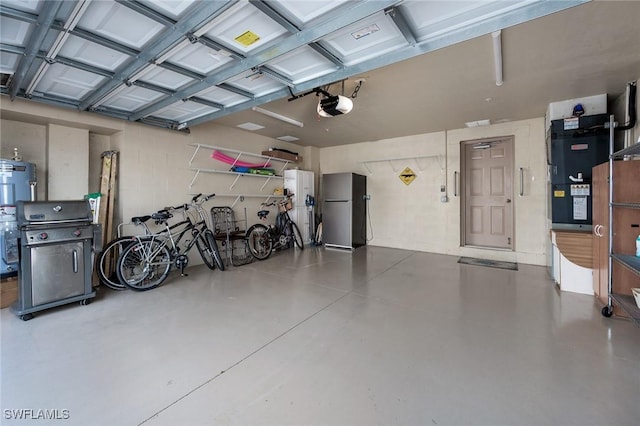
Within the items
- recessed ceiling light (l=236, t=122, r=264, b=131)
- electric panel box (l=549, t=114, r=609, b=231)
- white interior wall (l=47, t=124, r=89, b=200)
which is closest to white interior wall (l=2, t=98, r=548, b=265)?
white interior wall (l=47, t=124, r=89, b=200)

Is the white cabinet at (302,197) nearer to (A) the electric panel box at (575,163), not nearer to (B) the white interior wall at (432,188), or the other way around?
(B) the white interior wall at (432,188)

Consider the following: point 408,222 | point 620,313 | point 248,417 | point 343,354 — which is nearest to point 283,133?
point 408,222

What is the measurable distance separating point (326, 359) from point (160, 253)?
9.87 ft

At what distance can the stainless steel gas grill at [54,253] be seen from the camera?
9.00 feet

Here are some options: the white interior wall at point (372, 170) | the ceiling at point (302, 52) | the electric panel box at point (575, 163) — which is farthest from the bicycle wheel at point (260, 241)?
the electric panel box at point (575, 163)

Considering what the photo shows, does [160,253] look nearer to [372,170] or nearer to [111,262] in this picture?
[111,262]

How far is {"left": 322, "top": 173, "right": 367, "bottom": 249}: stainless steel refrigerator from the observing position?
6.24 metres

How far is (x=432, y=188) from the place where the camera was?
5.91 meters

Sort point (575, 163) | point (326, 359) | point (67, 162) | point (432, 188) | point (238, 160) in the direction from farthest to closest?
point (432, 188)
point (238, 160)
point (67, 162)
point (575, 163)
point (326, 359)

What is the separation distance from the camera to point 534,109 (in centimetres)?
432

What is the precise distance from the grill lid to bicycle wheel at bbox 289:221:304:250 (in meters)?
3.77

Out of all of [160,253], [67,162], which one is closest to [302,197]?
[160,253]

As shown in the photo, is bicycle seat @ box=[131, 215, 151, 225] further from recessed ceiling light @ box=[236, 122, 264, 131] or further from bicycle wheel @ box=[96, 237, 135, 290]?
recessed ceiling light @ box=[236, 122, 264, 131]

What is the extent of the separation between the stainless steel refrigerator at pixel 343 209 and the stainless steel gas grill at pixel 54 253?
172 inches
